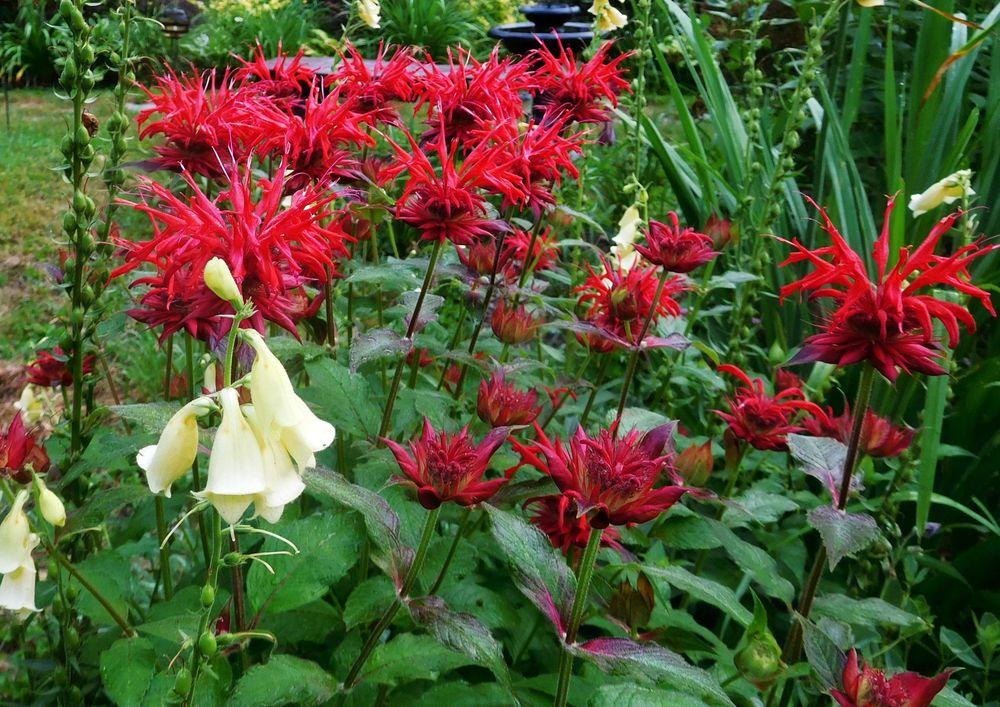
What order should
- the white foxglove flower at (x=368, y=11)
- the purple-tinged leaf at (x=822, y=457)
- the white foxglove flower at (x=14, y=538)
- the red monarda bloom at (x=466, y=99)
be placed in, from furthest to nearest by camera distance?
the white foxglove flower at (x=368, y=11), the red monarda bloom at (x=466, y=99), the purple-tinged leaf at (x=822, y=457), the white foxglove flower at (x=14, y=538)

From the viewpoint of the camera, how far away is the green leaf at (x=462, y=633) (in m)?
0.72

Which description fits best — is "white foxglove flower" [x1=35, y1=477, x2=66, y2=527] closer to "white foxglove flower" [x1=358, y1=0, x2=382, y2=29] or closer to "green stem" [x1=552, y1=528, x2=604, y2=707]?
"green stem" [x1=552, y1=528, x2=604, y2=707]

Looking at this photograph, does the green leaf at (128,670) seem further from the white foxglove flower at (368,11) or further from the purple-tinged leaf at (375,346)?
the white foxglove flower at (368,11)

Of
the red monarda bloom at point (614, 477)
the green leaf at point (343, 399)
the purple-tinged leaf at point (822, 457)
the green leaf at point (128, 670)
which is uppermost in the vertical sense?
the red monarda bloom at point (614, 477)

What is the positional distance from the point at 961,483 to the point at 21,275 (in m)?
3.01

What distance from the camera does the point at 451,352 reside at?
1.11 metres

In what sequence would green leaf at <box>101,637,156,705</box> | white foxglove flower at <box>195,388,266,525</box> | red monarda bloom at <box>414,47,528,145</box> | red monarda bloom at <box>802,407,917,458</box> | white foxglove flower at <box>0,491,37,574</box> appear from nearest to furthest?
1. white foxglove flower at <box>195,388,266,525</box>
2. white foxglove flower at <box>0,491,37,574</box>
3. green leaf at <box>101,637,156,705</box>
4. red monarda bloom at <box>802,407,917,458</box>
5. red monarda bloom at <box>414,47,528,145</box>

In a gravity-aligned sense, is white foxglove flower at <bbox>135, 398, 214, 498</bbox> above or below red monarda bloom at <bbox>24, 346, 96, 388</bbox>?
above

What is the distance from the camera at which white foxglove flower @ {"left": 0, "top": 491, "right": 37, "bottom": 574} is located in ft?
2.32

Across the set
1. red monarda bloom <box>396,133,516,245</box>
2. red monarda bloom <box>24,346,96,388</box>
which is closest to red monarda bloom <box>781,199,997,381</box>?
red monarda bloom <box>396,133,516,245</box>

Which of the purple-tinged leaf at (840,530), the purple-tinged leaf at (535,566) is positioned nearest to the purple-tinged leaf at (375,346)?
the purple-tinged leaf at (535,566)

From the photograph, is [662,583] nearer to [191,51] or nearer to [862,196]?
[862,196]

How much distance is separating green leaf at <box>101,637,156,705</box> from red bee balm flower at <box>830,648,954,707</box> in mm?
662

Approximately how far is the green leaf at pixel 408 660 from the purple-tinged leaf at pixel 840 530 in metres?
0.38
